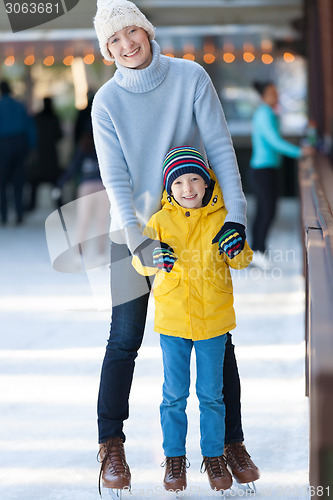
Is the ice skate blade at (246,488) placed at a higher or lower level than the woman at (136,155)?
lower

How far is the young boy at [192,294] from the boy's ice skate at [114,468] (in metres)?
0.13

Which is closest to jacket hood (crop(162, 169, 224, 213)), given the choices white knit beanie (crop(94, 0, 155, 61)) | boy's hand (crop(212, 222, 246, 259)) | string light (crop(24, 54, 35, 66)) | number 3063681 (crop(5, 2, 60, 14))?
boy's hand (crop(212, 222, 246, 259))

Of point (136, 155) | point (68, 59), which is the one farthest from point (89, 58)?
point (136, 155)

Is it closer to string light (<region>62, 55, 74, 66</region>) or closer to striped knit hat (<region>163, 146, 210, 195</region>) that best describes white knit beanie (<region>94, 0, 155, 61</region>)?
striped knit hat (<region>163, 146, 210, 195</region>)

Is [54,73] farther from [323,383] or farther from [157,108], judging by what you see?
[323,383]

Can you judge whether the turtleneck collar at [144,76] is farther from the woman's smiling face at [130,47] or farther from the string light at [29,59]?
the string light at [29,59]

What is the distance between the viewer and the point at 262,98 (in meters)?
5.88

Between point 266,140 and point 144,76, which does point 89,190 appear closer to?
point 266,140

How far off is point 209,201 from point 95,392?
4.44 feet

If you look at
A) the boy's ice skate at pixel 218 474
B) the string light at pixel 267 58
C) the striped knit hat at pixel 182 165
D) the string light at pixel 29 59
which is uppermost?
the string light at pixel 29 59

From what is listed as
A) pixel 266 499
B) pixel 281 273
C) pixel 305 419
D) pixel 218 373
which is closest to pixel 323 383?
pixel 218 373

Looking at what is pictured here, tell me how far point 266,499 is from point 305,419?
68cm

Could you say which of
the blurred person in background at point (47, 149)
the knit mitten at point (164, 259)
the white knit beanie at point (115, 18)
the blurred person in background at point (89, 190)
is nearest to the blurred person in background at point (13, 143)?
the blurred person in background at point (47, 149)

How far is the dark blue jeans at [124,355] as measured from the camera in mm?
2279
